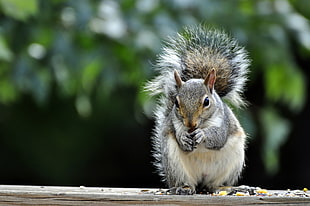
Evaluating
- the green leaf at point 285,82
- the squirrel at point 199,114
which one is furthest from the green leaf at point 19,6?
the green leaf at point 285,82

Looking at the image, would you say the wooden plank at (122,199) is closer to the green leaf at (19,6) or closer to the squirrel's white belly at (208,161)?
the squirrel's white belly at (208,161)

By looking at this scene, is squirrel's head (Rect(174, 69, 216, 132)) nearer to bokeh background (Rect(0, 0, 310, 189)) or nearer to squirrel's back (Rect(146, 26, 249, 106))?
squirrel's back (Rect(146, 26, 249, 106))

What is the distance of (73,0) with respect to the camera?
3.38 meters

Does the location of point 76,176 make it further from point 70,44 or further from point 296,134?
point 70,44

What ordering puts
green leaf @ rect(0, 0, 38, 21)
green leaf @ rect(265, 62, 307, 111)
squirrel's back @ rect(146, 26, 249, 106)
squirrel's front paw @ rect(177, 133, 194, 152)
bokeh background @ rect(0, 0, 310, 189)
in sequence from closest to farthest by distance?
squirrel's front paw @ rect(177, 133, 194, 152) < squirrel's back @ rect(146, 26, 249, 106) < green leaf @ rect(0, 0, 38, 21) < bokeh background @ rect(0, 0, 310, 189) < green leaf @ rect(265, 62, 307, 111)

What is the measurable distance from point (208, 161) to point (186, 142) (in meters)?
0.14

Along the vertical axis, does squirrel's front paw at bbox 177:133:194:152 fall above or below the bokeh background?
below

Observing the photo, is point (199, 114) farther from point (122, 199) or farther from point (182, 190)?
point (122, 199)

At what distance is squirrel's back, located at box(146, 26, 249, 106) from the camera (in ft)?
7.38

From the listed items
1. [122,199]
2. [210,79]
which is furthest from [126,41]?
[122,199]

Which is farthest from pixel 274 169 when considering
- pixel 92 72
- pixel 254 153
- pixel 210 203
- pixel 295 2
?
pixel 210 203

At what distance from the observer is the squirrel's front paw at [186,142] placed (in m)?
1.96

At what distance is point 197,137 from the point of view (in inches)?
77.9

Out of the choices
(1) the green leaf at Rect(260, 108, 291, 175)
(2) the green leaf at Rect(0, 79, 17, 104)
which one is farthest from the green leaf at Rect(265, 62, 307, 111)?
(2) the green leaf at Rect(0, 79, 17, 104)
